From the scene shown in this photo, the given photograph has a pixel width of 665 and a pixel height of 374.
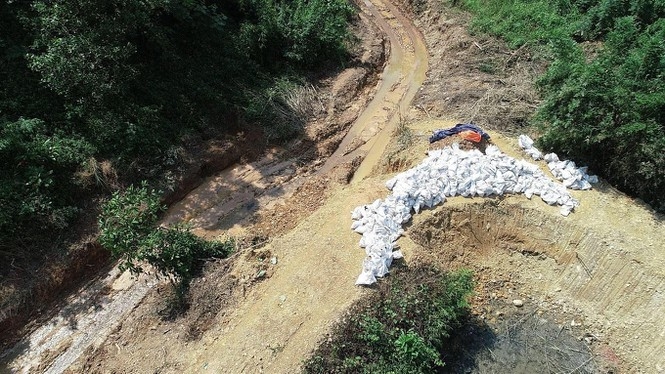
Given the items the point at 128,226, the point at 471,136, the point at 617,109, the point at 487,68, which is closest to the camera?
the point at 128,226

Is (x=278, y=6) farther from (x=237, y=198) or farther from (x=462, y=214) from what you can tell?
(x=462, y=214)

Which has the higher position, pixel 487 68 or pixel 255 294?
pixel 487 68

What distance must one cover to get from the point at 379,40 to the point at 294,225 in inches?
368

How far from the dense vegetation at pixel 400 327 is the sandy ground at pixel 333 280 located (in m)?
0.36

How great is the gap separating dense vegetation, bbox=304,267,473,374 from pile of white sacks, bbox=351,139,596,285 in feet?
3.64

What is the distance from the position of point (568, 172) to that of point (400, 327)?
583 centimetres

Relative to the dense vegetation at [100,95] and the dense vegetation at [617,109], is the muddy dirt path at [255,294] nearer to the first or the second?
the dense vegetation at [100,95]

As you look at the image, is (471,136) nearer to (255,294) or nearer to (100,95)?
(255,294)

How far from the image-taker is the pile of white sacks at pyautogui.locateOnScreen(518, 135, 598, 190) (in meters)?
11.4

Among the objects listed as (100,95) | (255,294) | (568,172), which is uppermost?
(100,95)

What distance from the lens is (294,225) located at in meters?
12.4

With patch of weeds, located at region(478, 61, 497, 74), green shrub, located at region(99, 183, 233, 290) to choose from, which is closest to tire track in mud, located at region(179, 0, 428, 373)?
green shrub, located at region(99, 183, 233, 290)

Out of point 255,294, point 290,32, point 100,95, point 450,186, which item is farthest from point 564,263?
point 100,95

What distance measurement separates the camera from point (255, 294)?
9.95 meters
